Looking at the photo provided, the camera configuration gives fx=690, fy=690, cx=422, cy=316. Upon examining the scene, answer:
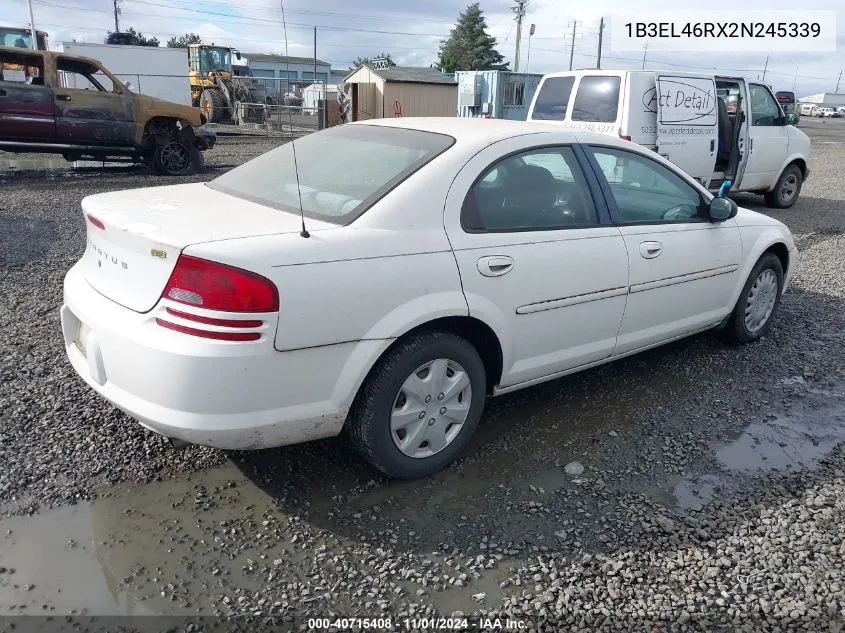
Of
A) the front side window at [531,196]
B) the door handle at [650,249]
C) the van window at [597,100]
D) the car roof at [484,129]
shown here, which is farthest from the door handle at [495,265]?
the van window at [597,100]

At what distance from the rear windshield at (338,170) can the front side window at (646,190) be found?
3.58 feet

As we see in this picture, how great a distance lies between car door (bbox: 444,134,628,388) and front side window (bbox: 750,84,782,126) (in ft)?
26.7

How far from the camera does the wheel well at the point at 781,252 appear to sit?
194 inches

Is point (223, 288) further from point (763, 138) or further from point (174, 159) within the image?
point (174, 159)

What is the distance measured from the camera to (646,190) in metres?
4.09

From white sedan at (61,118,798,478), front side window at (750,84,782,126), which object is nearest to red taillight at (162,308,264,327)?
A: white sedan at (61,118,798,478)

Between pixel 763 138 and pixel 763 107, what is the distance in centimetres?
48

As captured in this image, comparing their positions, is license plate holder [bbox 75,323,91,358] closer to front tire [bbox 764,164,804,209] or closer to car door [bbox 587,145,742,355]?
car door [bbox 587,145,742,355]

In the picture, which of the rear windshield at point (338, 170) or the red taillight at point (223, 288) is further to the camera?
the rear windshield at point (338, 170)

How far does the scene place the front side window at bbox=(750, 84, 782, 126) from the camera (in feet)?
33.9

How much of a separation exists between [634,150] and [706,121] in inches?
248

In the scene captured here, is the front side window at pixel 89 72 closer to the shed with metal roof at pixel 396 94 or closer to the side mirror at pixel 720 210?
the side mirror at pixel 720 210

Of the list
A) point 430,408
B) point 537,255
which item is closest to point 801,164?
point 537,255

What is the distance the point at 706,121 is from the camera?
31.1 ft
